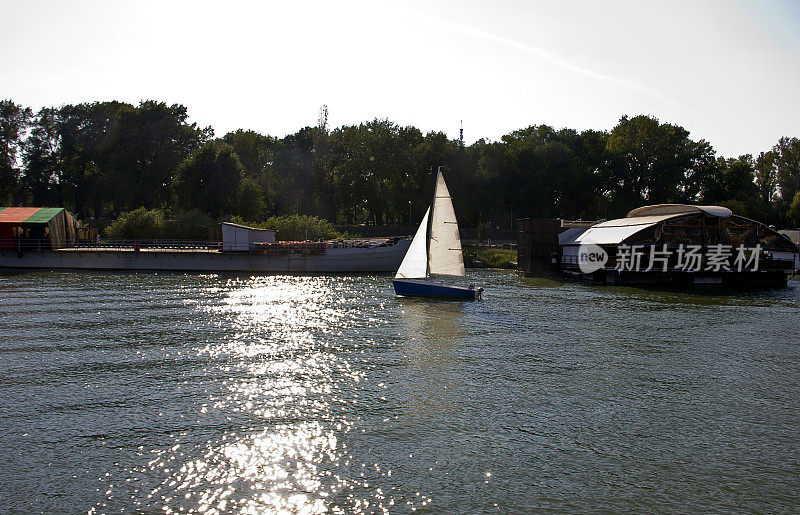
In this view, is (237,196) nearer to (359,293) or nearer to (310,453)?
(359,293)

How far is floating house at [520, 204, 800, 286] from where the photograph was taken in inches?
2427

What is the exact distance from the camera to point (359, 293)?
52469 mm

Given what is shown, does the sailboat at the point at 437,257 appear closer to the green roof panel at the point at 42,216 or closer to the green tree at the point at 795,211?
the green roof panel at the point at 42,216

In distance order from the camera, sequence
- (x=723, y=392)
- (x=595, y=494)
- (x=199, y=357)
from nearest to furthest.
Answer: (x=595, y=494), (x=723, y=392), (x=199, y=357)

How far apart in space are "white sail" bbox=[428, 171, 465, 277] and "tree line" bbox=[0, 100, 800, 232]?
69.1m

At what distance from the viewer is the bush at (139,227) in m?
94.6

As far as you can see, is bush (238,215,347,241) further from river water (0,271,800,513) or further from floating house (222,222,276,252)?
river water (0,271,800,513)

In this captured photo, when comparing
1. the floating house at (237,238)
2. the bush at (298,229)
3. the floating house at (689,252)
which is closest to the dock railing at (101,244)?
the floating house at (237,238)

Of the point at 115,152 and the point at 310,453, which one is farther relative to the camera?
the point at 115,152

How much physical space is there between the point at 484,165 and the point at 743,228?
58.7 meters

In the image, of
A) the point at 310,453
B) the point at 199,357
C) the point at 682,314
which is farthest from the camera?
the point at 682,314

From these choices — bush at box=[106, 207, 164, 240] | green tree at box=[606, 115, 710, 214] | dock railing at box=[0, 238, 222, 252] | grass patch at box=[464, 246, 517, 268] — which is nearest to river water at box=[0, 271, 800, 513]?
grass patch at box=[464, 246, 517, 268]

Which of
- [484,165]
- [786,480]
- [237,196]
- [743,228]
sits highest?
[484,165]

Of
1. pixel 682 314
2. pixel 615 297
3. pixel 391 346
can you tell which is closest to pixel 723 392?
pixel 391 346
